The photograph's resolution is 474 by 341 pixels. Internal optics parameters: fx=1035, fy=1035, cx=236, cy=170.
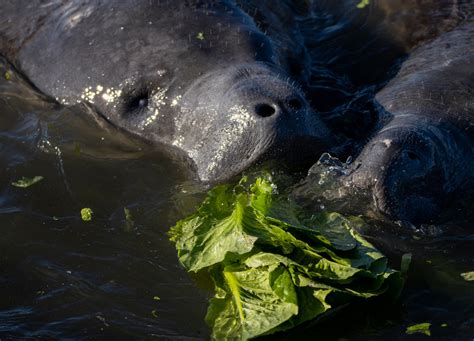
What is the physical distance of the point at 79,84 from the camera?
6.93 meters

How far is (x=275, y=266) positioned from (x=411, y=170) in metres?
1.15

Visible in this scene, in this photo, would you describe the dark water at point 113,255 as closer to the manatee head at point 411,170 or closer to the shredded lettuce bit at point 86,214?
the shredded lettuce bit at point 86,214

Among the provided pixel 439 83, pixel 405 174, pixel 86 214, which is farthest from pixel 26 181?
pixel 439 83

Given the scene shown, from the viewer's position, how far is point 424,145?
19.0 feet

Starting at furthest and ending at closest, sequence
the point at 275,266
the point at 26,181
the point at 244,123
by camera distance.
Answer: the point at 26,181 < the point at 244,123 < the point at 275,266

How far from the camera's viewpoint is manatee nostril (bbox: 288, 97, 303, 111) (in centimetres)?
604

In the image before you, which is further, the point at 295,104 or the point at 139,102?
the point at 139,102

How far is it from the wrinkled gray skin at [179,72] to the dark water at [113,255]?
21cm

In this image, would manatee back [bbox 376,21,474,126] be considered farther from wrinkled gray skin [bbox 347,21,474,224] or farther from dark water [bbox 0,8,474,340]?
dark water [bbox 0,8,474,340]

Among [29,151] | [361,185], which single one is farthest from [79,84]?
[361,185]

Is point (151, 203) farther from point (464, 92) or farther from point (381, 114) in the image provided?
point (464, 92)

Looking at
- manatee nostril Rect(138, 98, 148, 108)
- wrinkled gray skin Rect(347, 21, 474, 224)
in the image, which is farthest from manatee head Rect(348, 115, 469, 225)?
manatee nostril Rect(138, 98, 148, 108)

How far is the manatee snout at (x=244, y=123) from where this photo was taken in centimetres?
584

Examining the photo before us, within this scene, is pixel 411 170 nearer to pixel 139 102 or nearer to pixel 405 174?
pixel 405 174
